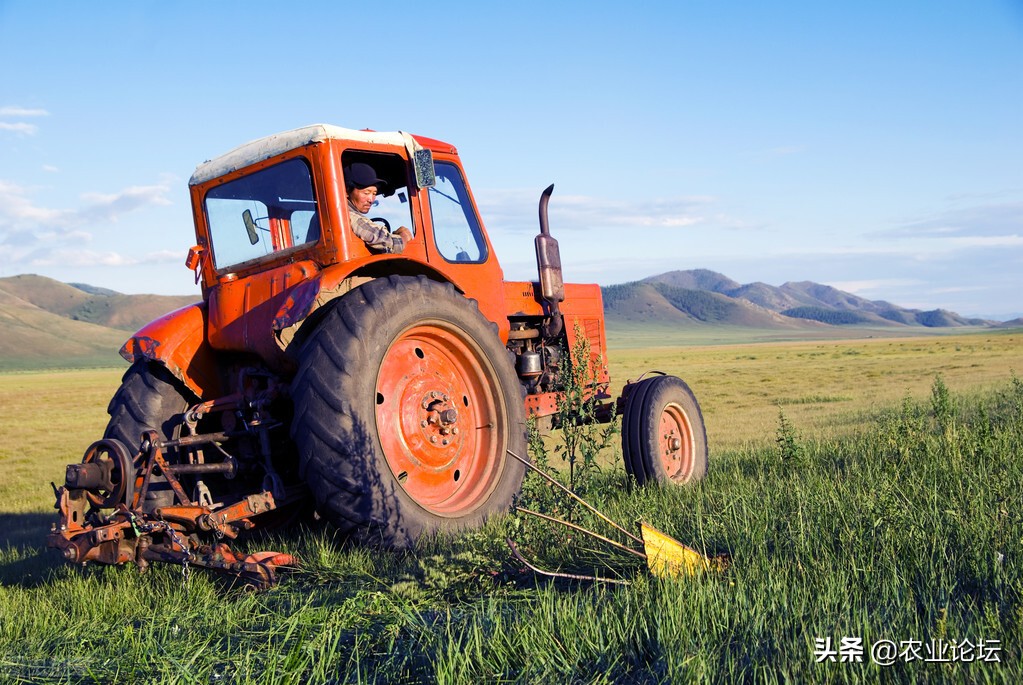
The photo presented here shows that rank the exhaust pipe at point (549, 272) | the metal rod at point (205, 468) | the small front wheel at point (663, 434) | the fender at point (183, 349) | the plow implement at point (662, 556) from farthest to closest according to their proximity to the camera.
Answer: the exhaust pipe at point (549, 272) → the small front wheel at point (663, 434) → the fender at point (183, 349) → the metal rod at point (205, 468) → the plow implement at point (662, 556)

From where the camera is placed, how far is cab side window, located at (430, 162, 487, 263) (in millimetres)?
6082

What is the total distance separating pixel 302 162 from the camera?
5238 mm

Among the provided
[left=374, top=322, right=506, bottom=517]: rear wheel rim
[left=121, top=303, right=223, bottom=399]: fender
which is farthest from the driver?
[left=121, top=303, right=223, bottom=399]: fender

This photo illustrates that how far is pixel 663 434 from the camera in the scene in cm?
713

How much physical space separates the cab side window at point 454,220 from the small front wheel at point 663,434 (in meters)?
1.76

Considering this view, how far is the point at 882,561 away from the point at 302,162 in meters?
3.87

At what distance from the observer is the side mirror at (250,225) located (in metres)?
5.74

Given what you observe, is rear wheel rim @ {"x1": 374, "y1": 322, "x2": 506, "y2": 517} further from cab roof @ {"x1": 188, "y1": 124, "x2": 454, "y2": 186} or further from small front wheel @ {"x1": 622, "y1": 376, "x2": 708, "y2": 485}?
small front wheel @ {"x1": 622, "y1": 376, "x2": 708, "y2": 485}

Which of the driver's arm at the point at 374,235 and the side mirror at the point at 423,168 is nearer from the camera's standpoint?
the driver's arm at the point at 374,235

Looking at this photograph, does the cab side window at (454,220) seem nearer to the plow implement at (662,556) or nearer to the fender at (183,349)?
the fender at (183,349)

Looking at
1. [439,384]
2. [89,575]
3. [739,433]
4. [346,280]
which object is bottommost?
[739,433]

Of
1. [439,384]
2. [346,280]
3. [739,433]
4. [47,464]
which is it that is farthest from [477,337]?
[47,464]

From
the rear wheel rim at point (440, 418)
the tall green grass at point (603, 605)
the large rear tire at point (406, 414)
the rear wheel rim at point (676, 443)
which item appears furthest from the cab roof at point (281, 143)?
the rear wheel rim at point (676, 443)

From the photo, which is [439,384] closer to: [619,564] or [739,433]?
[619,564]
